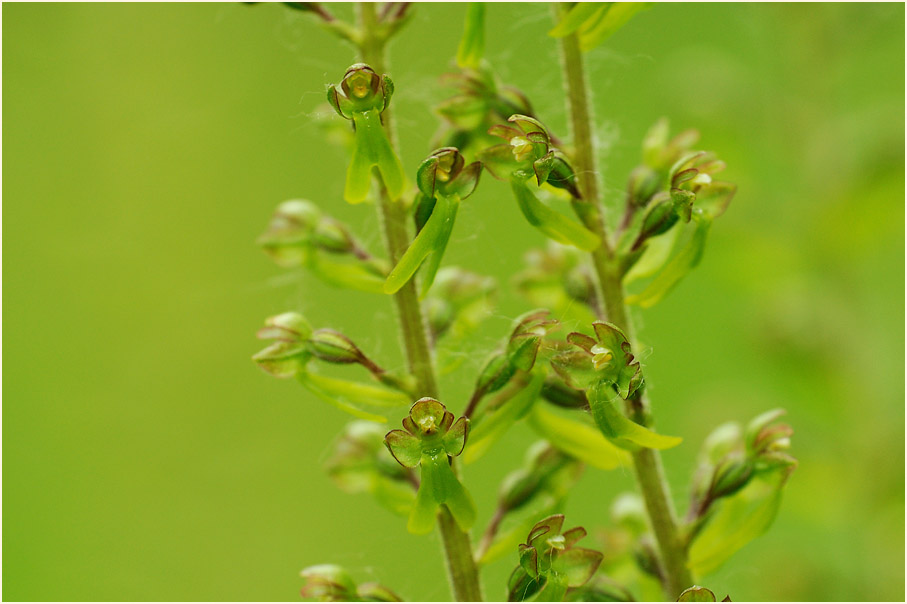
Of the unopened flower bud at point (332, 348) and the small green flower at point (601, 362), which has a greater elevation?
the unopened flower bud at point (332, 348)

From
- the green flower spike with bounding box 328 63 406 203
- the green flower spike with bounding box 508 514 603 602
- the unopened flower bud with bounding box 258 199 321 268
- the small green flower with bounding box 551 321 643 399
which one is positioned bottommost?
the green flower spike with bounding box 508 514 603 602

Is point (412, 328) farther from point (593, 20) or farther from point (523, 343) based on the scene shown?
point (593, 20)

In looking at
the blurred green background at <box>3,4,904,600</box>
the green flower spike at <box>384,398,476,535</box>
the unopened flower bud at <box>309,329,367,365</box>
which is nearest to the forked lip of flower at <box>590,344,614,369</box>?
the green flower spike at <box>384,398,476,535</box>

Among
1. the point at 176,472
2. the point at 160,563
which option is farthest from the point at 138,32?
the point at 160,563

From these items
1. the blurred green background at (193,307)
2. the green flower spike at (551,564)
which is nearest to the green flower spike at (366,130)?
the green flower spike at (551,564)

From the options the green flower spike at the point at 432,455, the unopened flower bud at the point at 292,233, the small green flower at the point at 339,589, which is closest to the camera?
the green flower spike at the point at 432,455

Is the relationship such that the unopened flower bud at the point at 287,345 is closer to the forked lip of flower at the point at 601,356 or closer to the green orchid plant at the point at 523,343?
the green orchid plant at the point at 523,343

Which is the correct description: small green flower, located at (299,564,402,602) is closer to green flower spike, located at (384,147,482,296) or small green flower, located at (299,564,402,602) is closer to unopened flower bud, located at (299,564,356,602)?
unopened flower bud, located at (299,564,356,602)

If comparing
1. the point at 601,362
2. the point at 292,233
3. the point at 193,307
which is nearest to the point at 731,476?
the point at 601,362
